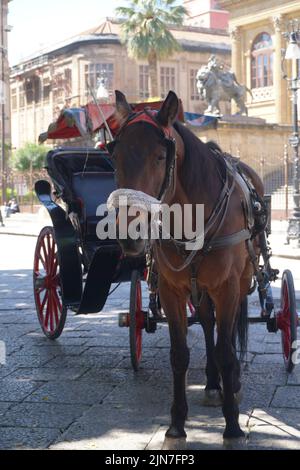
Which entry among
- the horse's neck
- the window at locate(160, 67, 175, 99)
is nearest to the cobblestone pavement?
the horse's neck

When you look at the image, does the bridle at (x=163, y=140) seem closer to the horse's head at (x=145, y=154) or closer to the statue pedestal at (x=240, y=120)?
the horse's head at (x=145, y=154)

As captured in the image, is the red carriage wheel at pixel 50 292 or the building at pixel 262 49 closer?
the red carriage wheel at pixel 50 292

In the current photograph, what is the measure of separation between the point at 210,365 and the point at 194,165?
1.62m

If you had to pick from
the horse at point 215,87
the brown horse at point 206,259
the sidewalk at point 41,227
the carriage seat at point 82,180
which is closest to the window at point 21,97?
the sidewalk at point 41,227

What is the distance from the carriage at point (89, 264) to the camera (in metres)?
5.58

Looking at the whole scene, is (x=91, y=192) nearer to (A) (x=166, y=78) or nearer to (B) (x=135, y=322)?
(B) (x=135, y=322)

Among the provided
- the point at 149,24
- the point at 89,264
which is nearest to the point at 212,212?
the point at 89,264

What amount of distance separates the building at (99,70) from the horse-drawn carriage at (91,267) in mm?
43268

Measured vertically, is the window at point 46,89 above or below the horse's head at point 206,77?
above

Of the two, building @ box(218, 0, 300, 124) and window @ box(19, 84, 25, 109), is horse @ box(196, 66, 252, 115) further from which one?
window @ box(19, 84, 25, 109)
